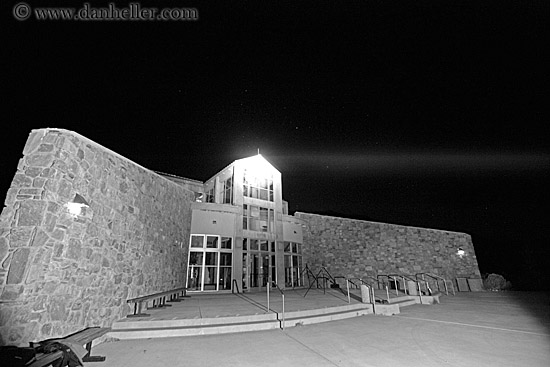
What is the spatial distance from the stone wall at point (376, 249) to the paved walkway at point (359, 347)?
32.6 ft

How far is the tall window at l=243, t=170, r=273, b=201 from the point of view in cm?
1467

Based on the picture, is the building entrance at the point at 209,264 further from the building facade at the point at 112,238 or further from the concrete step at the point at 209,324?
the concrete step at the point at 209,324

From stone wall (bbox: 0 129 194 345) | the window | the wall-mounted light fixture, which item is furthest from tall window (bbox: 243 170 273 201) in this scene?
the wall-mounted light fixture

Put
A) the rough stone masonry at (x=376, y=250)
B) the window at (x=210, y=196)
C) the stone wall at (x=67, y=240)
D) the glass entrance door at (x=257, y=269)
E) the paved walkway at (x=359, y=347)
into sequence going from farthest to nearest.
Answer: the window at (x=210, y=196)
the rough stone masonry at (x=376, y=250)
the glass entrance door at (x=257, y=269)
the paved walkway at (x=359, y=347)
the stone wall at (x=67, y=240)

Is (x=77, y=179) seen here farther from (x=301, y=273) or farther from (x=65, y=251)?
(x=301, y=273)

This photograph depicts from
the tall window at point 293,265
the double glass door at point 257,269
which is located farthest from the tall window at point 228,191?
the tall window at point 293,265

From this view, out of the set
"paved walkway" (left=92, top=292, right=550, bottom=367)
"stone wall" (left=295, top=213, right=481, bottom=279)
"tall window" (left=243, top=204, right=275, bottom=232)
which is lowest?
"paved walkway" (left=92, top=292, right=550, bottom=367)

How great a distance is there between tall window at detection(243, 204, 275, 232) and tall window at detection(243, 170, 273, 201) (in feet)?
2.54

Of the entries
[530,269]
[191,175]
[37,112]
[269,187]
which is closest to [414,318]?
[269,187]

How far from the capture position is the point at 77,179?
4520 mm

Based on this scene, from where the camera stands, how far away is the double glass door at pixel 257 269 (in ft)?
42.3

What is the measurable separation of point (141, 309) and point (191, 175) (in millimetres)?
15817

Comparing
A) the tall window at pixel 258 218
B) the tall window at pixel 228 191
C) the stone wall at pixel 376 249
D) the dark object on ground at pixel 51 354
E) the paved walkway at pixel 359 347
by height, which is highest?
the tall window at pixel 228 191

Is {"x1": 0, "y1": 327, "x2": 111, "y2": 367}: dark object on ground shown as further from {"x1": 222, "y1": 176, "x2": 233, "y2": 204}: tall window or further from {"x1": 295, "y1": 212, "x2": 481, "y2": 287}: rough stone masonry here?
{"x1": 295, "y1": 212, "x2": 481, "y2": 287}: rough stone masonry
